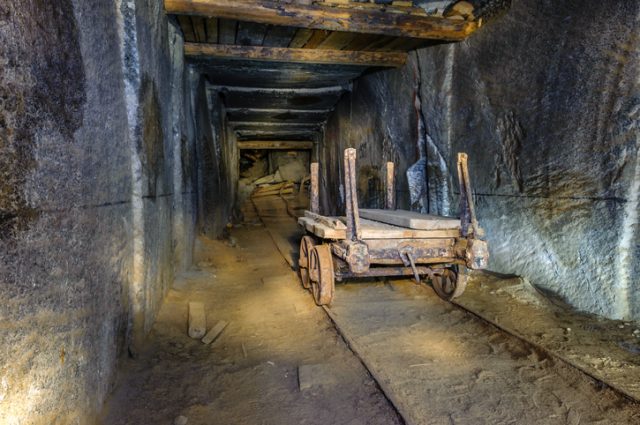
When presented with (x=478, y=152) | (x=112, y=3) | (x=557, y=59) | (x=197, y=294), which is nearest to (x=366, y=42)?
(x=478, y=152)

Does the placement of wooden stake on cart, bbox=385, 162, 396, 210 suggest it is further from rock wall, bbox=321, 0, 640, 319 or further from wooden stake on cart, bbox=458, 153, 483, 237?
wooden stake on cart, bbox=458, 153, 483, 237

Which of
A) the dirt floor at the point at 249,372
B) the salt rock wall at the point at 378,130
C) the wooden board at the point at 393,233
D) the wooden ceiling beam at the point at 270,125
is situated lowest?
the dirt floor at the point at 249,372

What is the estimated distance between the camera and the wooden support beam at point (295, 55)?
22.2 ft

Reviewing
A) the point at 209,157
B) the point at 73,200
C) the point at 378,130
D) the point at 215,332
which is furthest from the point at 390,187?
the point at 73,200

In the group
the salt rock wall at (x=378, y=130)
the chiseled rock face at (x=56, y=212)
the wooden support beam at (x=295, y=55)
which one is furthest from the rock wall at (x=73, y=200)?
the salt rock wall at (x=378, y=130)

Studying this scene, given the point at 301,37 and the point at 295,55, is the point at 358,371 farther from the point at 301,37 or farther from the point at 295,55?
the point at 295,55

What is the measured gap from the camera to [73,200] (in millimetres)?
2180

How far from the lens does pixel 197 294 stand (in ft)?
18.2

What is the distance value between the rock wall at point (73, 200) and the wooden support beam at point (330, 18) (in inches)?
47.2

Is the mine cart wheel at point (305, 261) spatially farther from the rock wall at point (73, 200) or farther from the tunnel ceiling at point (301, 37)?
the tunnel ceiling at point (301, 37)

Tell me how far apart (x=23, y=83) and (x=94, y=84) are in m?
0.97

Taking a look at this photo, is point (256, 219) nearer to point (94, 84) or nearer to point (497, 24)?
point (497, 24)

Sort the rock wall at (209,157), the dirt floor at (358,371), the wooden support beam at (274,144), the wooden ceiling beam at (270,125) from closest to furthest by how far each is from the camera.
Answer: the dirt floor at (358,371) < the rock wall at (209,157) < the wooden ceiling beam at (270,125) < the wooden support beam at (274,144)

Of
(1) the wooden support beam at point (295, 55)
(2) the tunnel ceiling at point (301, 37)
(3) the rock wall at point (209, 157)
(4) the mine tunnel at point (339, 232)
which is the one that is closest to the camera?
(4) the mine tunnel at point (339, 232)
